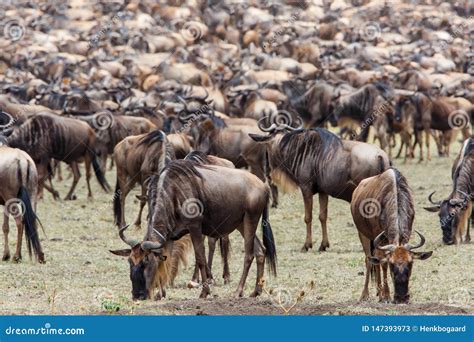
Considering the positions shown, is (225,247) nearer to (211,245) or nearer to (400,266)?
(211,245)

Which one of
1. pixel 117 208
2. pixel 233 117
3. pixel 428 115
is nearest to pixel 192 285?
pixel 117 208

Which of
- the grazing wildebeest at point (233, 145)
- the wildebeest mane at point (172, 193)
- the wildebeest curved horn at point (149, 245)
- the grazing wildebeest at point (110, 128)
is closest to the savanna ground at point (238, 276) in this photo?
the wildebeest curved horn at point (149, 245)

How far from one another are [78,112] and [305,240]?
9.10 metres

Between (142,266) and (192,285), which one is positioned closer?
(142,266)

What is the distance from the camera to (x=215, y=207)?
1088 cm

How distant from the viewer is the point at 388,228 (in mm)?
10477

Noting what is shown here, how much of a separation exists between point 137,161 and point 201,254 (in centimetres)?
651

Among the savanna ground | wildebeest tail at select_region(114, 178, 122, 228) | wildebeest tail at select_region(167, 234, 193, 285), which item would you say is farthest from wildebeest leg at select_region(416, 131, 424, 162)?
wildebeest tail at select_region(167, 234, 193, 285)

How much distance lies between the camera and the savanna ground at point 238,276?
1003cm

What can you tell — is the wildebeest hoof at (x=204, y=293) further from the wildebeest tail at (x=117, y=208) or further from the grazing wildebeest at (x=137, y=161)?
the wildebeest tail at (x=117, y=208)

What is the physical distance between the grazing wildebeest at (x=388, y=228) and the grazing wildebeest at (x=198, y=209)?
3.17ft

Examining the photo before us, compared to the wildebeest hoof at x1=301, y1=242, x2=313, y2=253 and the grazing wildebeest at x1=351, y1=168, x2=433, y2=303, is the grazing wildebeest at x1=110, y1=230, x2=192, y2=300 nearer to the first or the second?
the grazing wildebeest at x1=351, y1=168, x2=433, y2=303

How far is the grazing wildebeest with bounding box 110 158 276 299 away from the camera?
10.3 metres

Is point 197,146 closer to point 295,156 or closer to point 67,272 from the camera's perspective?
point 295,156
